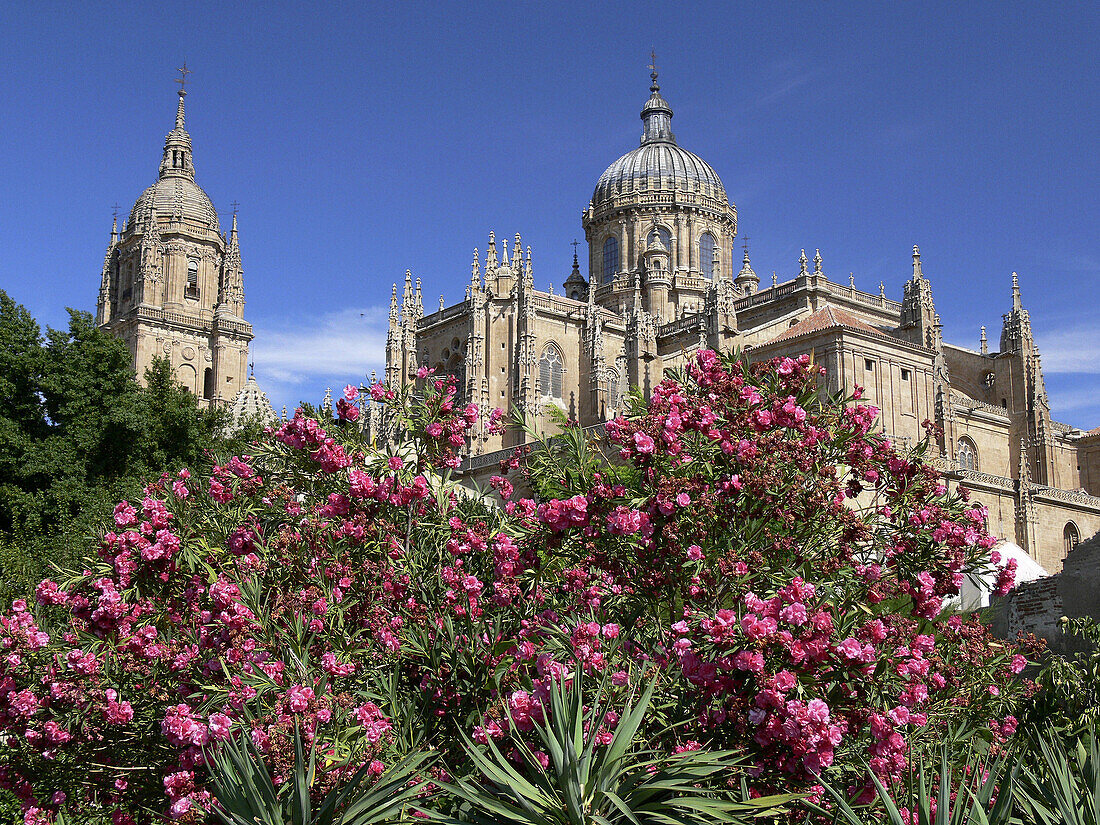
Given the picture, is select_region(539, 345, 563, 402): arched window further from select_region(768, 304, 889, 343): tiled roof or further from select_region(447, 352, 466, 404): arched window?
select_region(768, 304, 889, 343): tiled roof

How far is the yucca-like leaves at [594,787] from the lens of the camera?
20.3 ft

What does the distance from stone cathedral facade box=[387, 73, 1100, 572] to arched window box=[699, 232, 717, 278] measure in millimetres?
83

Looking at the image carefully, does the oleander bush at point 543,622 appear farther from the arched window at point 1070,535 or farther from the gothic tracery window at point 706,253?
the gothic tracery window at point 706,253

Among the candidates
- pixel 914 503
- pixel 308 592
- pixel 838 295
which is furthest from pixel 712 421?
pixel 838 295

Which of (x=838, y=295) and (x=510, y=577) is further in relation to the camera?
(x=838, y=295)

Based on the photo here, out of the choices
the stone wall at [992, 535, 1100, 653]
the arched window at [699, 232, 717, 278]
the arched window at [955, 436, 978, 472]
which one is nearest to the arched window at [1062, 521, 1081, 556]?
the arched window at [955, 436, 978, 472]

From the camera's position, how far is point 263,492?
10383 mm

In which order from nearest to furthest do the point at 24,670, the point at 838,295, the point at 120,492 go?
the point at 24,670 → the point at 120,492 → the point at 838,295

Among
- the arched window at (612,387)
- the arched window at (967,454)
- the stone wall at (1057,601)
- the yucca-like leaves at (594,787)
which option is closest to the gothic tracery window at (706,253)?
the arched window at (612,387)

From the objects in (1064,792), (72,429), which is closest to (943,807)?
(1064,792)

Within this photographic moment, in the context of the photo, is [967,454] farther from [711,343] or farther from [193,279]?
[193,279]

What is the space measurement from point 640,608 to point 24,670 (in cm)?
516

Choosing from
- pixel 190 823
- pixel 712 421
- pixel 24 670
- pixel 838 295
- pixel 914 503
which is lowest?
pixel 190 823

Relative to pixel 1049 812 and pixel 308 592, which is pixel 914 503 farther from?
pixel 308 592
